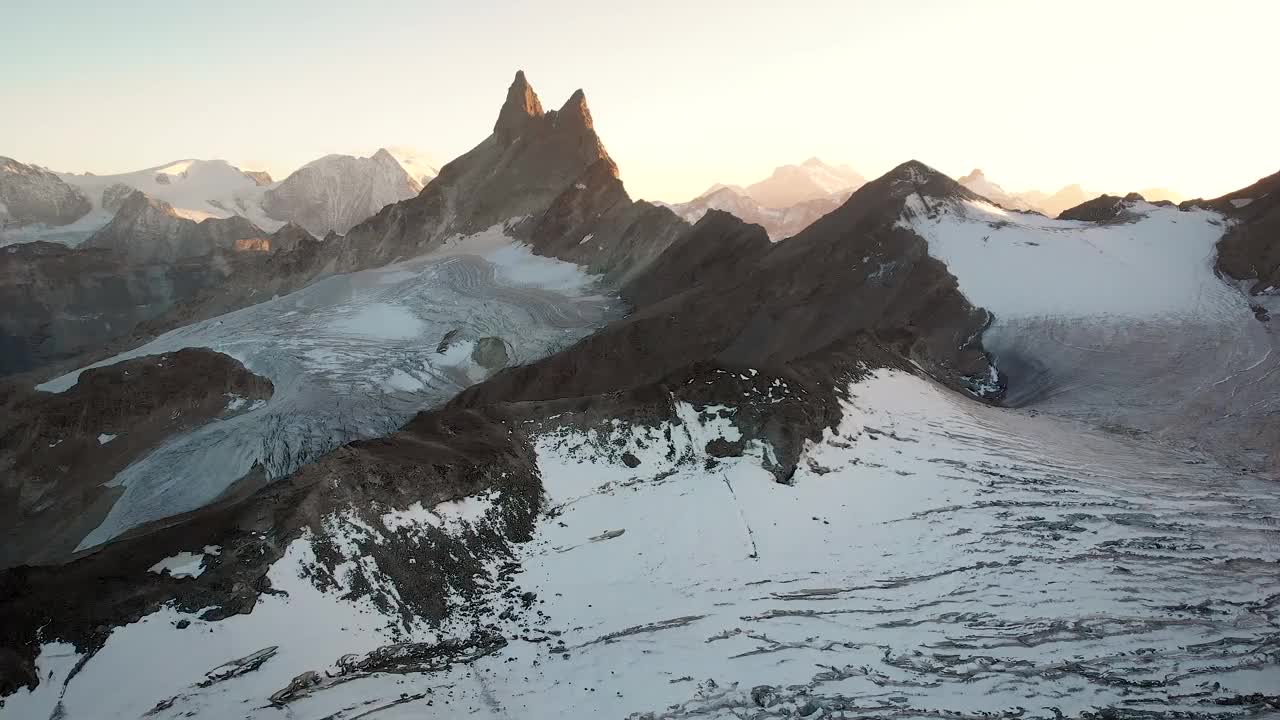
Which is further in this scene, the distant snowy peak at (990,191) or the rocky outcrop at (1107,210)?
the distant snowy peak at (990,191)

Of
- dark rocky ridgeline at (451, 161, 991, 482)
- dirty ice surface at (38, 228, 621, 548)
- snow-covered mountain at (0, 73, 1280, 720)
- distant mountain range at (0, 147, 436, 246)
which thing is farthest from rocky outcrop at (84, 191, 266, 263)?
dark rocky ridgeline at (451, 161, 991, 482)

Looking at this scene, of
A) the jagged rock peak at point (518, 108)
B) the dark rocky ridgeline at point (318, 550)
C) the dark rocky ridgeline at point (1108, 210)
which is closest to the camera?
the dark rocky ridgeline at point (318, 550)

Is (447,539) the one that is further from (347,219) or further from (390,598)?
(347,219)

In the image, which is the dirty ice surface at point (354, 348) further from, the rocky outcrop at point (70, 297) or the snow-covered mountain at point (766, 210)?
the snow-covered mountain at point (766, 210)

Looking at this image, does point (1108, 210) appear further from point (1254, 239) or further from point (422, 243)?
point (422, 243)

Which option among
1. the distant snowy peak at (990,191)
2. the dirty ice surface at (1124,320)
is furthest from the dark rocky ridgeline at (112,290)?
the distant snowy peak at (990,191)

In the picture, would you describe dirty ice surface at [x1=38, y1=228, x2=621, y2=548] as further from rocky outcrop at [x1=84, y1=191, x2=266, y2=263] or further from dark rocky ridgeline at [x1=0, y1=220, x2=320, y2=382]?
rocky outcrop at [x1=84, y1=191, x2=266, y2=263]
